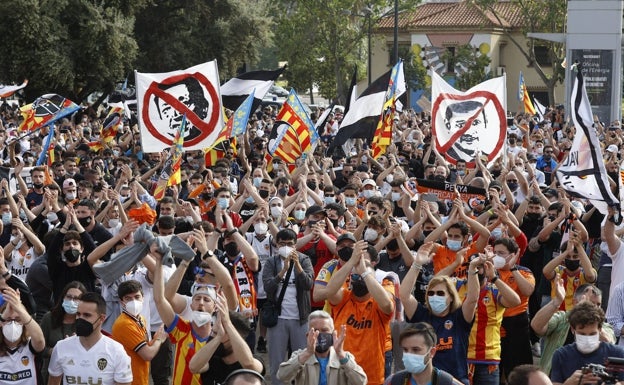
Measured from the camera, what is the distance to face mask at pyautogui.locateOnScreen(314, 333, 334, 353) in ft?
22.8

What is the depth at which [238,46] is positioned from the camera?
43.9 meters

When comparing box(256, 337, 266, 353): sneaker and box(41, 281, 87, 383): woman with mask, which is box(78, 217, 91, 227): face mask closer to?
box(256, 337, 266, 353): sneaker

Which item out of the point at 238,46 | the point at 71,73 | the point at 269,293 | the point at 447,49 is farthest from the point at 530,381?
the point at 447,49

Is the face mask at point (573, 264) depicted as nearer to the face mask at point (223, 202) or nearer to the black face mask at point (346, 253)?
the black face mask at point (346, 253)

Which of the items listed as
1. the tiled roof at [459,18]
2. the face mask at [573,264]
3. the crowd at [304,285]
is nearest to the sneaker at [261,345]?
the crowd at [304,285]

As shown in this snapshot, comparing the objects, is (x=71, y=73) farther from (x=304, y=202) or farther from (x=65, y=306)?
(x=65, y=306)

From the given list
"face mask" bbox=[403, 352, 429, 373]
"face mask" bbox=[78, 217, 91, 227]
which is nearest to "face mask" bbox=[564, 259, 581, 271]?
"face mask" bbox=[403, 352, 429, 373]

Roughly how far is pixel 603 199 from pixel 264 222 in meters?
3.30

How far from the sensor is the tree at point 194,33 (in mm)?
42062

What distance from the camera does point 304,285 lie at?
9.80 metres

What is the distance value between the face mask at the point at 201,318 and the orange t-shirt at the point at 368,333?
122 cm

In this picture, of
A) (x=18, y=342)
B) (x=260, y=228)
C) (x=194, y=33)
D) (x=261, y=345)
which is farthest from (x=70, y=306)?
(x=194, y=33)

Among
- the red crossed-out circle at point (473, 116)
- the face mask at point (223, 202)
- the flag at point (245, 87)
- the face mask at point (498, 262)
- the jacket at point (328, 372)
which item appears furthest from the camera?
the flag at point (245, 87)

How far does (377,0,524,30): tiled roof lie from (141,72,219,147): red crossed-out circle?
5265 cm
